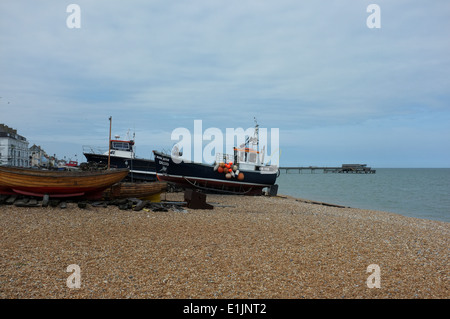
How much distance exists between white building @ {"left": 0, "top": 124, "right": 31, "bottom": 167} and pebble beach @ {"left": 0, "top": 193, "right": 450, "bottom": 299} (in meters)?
52.7

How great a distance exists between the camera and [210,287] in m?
5.55

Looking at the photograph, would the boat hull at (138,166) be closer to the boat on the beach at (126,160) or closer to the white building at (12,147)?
the boat on the beach at (126,160)

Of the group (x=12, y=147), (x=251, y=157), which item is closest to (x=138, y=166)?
(x=251, y=157)

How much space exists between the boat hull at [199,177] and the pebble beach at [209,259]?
12.8 m

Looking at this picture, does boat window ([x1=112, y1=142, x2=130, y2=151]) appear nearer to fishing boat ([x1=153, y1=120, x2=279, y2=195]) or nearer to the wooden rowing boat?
fishing boat ([x1=153, y1=120, x2=279, y2=195])

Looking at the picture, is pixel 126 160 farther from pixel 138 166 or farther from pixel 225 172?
pixel 225 172

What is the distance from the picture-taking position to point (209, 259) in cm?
705

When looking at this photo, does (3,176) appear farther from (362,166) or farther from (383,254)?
(362,166)

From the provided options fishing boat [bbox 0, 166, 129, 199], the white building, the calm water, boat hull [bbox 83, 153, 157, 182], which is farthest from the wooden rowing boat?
the white building

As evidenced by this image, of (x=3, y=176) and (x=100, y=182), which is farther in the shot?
(x=100, y=182)

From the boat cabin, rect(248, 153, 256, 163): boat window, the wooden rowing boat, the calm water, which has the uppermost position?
the boat cabin

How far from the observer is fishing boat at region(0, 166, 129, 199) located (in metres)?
13.4
